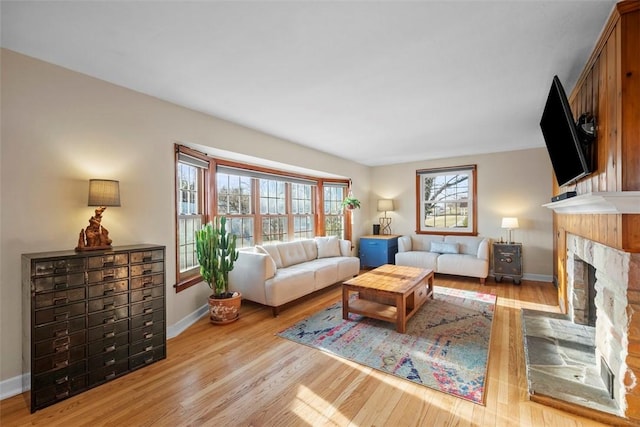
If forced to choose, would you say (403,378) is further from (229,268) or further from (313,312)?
(229,268)

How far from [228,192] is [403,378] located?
321cm

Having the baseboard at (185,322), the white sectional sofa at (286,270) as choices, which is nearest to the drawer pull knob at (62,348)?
the baseboard at (185,322)

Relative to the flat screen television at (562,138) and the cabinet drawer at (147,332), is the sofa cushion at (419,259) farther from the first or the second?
the cabinet drawer at (147,332)

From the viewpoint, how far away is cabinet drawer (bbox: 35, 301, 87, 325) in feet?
6.12

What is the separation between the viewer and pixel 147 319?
2.40 meters

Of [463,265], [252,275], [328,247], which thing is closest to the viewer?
[252,275]

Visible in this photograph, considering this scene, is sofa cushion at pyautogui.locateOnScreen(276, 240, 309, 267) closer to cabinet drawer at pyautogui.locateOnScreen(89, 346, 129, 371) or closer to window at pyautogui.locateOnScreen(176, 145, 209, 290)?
window at pyautogui.locateOnScreen(176, 145, 209, 290)

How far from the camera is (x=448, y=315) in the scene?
3.39 metres

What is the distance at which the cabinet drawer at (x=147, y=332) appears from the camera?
2318mm

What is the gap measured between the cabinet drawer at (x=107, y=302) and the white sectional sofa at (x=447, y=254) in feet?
14.7

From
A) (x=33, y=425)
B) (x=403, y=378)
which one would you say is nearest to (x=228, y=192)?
(x=33, y=425)

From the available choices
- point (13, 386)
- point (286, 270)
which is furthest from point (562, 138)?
point (13, 386)

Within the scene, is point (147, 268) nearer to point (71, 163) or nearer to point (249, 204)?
point (71, 163)

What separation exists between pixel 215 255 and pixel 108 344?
49.0 inches
